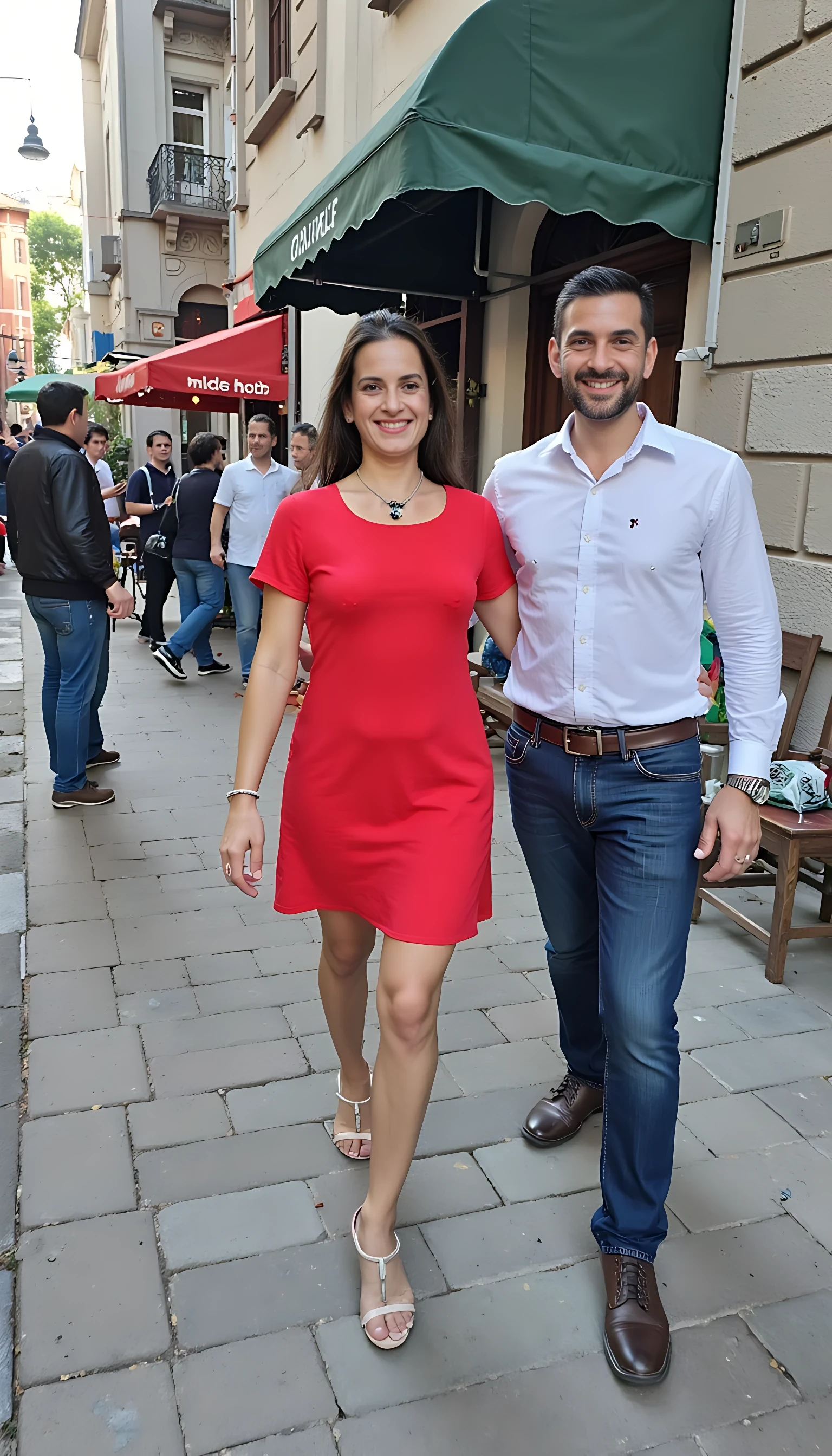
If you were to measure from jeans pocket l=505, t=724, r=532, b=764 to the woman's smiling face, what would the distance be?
0.69 metres

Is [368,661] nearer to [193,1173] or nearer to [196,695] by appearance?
[193,1173]

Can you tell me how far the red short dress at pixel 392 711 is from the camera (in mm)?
2143

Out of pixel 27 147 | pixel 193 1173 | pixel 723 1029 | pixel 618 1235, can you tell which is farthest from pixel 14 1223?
pixel 27 147

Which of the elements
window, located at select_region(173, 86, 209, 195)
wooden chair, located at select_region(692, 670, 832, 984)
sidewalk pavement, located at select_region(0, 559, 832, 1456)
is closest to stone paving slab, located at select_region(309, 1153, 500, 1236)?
sidewalk pavement, located at select_region(0, 559, 832, 1456)

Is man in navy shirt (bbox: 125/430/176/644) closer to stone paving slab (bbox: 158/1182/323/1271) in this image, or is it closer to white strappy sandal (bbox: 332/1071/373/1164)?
white strappy sandal (bbox: 332/1071/373/1164)

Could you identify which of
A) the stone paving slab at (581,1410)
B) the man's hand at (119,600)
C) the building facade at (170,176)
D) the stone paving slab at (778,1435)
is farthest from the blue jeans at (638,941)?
the building facade at (170,176)

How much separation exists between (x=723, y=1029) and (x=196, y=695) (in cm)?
575

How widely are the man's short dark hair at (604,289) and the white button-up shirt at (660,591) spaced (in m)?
0.21

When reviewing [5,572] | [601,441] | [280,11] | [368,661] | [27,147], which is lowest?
[5,572]

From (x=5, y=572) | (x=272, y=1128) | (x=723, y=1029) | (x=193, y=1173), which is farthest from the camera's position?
(x=5, y=572)

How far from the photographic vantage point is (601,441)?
2244mm

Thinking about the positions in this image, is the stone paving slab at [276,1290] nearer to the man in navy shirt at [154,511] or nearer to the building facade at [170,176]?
the man in navy shirt at [154,511]

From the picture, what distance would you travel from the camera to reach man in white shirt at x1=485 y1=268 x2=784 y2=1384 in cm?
214

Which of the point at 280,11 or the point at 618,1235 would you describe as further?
the point at 280,11
